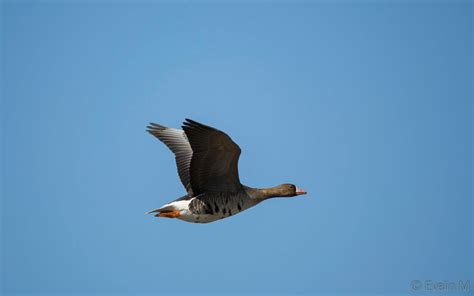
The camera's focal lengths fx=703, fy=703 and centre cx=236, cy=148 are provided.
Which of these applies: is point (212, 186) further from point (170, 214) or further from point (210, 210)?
point (170, 214)

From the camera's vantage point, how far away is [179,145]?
16.5m

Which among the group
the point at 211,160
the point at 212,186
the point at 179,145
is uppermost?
the point at 179,145

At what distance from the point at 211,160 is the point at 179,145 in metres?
2.48

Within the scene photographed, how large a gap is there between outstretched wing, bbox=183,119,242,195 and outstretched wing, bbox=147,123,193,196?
84cm

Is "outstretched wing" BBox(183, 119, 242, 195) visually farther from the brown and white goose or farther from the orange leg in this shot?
the orange leg

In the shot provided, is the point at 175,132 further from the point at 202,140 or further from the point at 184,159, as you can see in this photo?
the point at 202,140

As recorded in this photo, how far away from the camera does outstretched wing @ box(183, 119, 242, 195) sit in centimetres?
1338

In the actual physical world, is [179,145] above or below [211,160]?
above

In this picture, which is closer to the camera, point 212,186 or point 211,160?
point 211,160

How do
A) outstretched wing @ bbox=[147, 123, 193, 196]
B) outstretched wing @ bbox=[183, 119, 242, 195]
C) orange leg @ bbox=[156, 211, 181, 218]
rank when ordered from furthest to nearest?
outstretched wing @ bbox=[147, 123, 193, 196] < orange leg @ bbox=[156, 211, 181, 218] < outstretched wing @ bbox=[183, 119, 242, 195]

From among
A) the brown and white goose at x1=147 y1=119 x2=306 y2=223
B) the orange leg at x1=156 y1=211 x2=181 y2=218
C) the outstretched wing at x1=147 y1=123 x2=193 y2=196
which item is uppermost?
the outstretched wing at x1=147 y1=123 x2=193 y2=196

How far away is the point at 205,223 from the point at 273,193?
69.3 inches

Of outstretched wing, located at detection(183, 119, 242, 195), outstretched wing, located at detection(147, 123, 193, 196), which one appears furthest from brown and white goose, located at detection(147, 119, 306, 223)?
outstretched wing, located at detection(147, 123, 193, 196)

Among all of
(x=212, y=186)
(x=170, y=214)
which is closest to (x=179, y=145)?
(x=212, y=186)
